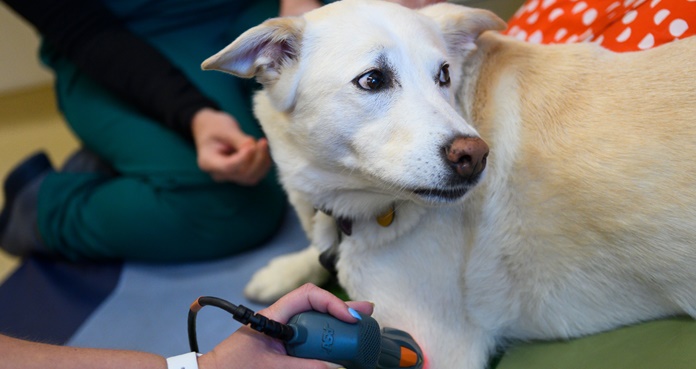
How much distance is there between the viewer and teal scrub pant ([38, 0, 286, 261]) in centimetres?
179

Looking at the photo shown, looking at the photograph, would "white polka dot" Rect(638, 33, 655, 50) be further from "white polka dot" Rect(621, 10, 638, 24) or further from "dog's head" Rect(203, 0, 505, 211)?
"dog's head" Rect(203, 0, 505, 211)

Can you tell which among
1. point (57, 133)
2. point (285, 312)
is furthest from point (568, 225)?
point (57, 133)

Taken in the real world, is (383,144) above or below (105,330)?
above

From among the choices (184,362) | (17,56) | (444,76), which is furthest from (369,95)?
(17,56)

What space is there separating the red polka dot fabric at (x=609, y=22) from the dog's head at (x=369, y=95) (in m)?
0.33

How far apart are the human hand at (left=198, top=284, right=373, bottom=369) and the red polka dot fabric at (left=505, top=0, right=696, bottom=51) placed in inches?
35.6

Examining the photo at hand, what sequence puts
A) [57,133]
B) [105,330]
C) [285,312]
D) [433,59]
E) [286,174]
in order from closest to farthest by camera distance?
[285,312] < [433,59] < [286,174] < [105,330] < [57,133]

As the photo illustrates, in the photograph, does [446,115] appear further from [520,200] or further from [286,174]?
[286,174]

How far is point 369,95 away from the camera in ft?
3.37

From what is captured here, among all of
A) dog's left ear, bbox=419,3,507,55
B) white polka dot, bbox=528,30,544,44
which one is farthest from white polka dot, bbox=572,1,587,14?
dog's left ear, bbox=419,3,507,55

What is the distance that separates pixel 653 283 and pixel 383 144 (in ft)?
1.96

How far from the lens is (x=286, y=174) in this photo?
4.01 feet

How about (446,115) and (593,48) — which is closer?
(446,115)

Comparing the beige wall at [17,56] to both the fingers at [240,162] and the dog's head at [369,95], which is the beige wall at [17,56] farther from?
the dog's head at [369,95]
